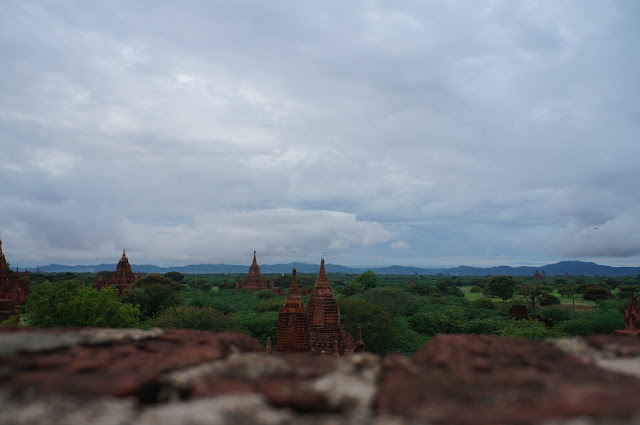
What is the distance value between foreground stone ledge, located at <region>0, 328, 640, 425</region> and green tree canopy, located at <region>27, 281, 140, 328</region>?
20.7 m

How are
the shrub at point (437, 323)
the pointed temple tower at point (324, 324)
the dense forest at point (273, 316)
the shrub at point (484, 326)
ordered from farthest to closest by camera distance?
the shrub at point (437, 323) → the shrub at point (484, 326) → the dense forest at point (273, 316) → the pointed temple tower at point (324, 324)

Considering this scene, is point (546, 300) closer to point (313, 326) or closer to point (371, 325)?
point (371, 325)

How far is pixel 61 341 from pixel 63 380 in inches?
23.1

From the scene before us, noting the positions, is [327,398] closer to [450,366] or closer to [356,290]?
[450,366]

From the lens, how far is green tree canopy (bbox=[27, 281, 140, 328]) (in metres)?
20.1

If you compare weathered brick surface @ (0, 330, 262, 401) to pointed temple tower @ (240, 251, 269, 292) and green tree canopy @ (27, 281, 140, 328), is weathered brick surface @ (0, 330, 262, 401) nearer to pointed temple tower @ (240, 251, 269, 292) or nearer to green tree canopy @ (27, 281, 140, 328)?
green tree canopy @ (27, 281, 140, 328)

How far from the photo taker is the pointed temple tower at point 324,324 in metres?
18.2

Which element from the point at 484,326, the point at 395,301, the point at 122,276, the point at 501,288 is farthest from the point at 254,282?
the point at 484,326

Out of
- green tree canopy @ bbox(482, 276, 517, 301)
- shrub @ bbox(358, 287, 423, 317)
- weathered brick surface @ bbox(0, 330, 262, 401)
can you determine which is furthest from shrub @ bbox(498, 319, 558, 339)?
green tree canopy @ bbox(482, 276, 517, 301)

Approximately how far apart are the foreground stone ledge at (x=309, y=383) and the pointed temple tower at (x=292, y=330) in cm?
1507

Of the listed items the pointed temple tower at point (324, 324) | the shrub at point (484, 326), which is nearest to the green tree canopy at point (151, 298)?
the pointed temple tower at point (324, 324)

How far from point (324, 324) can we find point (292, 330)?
240 cm

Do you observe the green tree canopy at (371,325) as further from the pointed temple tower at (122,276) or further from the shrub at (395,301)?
the pointed temple tower at (122,276)

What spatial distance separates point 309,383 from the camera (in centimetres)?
176
